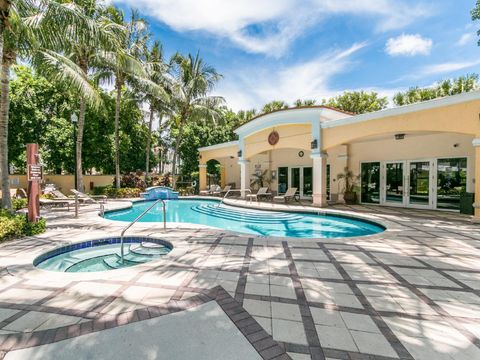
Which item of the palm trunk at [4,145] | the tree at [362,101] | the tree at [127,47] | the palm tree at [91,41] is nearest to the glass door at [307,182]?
the tree at [127,47]

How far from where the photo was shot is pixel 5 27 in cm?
662

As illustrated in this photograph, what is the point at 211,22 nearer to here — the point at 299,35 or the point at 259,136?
the point at 299,35

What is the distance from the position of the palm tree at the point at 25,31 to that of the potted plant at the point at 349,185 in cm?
1357

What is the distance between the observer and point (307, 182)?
17.7 meters

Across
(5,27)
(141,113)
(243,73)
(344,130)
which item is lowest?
(344,130)

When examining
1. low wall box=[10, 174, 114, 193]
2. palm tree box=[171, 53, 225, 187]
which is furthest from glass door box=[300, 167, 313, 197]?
low wall box=[10, 174, 114, 193]

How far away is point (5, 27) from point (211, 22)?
7.09 m

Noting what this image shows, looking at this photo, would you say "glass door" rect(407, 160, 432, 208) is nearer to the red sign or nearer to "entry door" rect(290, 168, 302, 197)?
"entry door" rect(290, 168, 302, 197)

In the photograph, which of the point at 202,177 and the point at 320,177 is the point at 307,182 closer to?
the point at 320,177

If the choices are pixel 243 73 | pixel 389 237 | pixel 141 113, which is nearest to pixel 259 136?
pixel 243 73

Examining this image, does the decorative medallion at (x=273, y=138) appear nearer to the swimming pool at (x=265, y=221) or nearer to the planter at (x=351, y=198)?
the swimming pool at (x=265, y=221)

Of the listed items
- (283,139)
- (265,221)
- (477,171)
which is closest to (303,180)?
(283,139)

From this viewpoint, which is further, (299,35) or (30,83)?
(30,83)

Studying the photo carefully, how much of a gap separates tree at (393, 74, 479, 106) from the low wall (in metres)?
27.3
